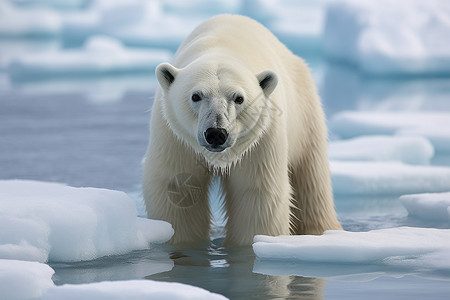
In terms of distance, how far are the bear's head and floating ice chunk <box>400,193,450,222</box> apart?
55.6 inches

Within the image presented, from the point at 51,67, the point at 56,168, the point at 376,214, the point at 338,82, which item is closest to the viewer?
the point at 376,214

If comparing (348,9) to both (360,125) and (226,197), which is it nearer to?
(360,125)

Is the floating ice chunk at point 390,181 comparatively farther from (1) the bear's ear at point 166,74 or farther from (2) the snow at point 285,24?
(2) the snow at point 285,24

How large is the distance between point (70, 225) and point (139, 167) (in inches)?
126

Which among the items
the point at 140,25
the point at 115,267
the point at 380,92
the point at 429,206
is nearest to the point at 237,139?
the point at 115,267

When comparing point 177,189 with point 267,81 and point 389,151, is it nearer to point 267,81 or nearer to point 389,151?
point 267,81

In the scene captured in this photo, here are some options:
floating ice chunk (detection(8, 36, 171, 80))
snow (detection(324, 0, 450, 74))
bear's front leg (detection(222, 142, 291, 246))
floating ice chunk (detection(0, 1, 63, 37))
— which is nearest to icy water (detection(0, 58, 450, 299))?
bear's front leg (detection(222, 142, 291, 246))

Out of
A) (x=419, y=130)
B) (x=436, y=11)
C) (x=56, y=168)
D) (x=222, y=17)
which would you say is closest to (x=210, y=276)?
(x=222, y=17)

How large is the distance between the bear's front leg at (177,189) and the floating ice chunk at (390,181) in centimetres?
189

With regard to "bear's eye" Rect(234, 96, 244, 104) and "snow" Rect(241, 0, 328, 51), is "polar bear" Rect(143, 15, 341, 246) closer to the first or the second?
"bear's eye" Rect(234, 96, 244, 104)

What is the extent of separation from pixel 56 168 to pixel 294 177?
269cm

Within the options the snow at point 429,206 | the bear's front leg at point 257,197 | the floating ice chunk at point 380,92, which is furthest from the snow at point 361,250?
the floating ice chunk at point 380,92

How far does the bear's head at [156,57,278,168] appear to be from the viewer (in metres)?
3.56

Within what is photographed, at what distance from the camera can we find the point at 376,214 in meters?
5.14
